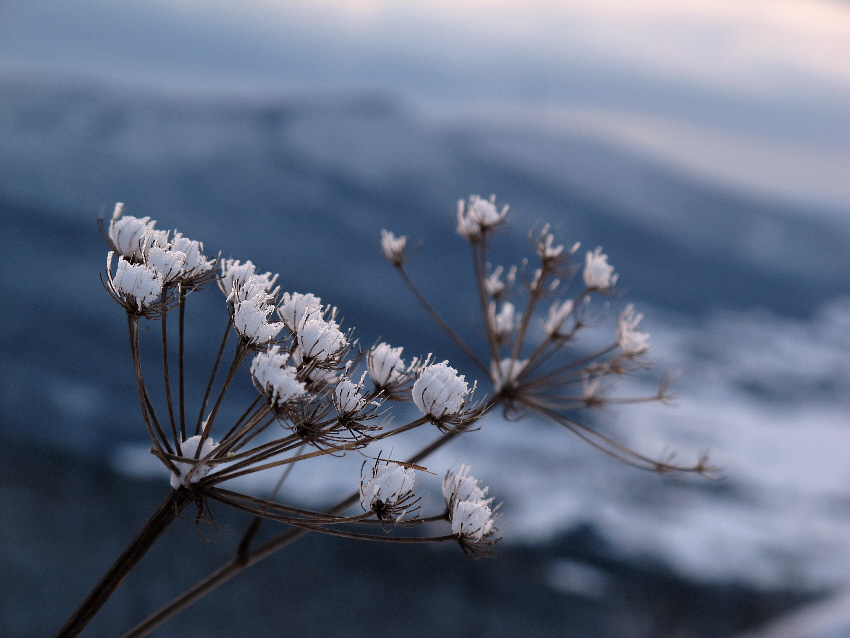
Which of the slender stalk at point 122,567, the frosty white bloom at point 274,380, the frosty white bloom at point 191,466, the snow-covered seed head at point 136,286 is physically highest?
the snow-covered seed head at point 136,286

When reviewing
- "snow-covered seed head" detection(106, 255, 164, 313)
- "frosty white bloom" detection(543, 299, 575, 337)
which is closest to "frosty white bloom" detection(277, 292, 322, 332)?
"snow-covered seed head" detection(106, 255, 164, 313)

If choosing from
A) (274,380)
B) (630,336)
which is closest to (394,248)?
(630,336)

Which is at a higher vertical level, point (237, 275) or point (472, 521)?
point (237, 275)

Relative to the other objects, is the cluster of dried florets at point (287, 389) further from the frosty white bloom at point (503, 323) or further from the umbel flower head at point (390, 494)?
the frosty white bloom at point (503, 323)

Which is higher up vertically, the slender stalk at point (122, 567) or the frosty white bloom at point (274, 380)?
the frosty white bloom at point (274, 380)

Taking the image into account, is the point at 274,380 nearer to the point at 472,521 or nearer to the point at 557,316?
the point at 472,521

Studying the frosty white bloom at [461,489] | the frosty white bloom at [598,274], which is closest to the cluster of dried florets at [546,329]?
the frosty white bloom at [598,274]

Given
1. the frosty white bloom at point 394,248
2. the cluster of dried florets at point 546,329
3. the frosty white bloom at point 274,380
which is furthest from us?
the frosty white bloom at point 394,248
